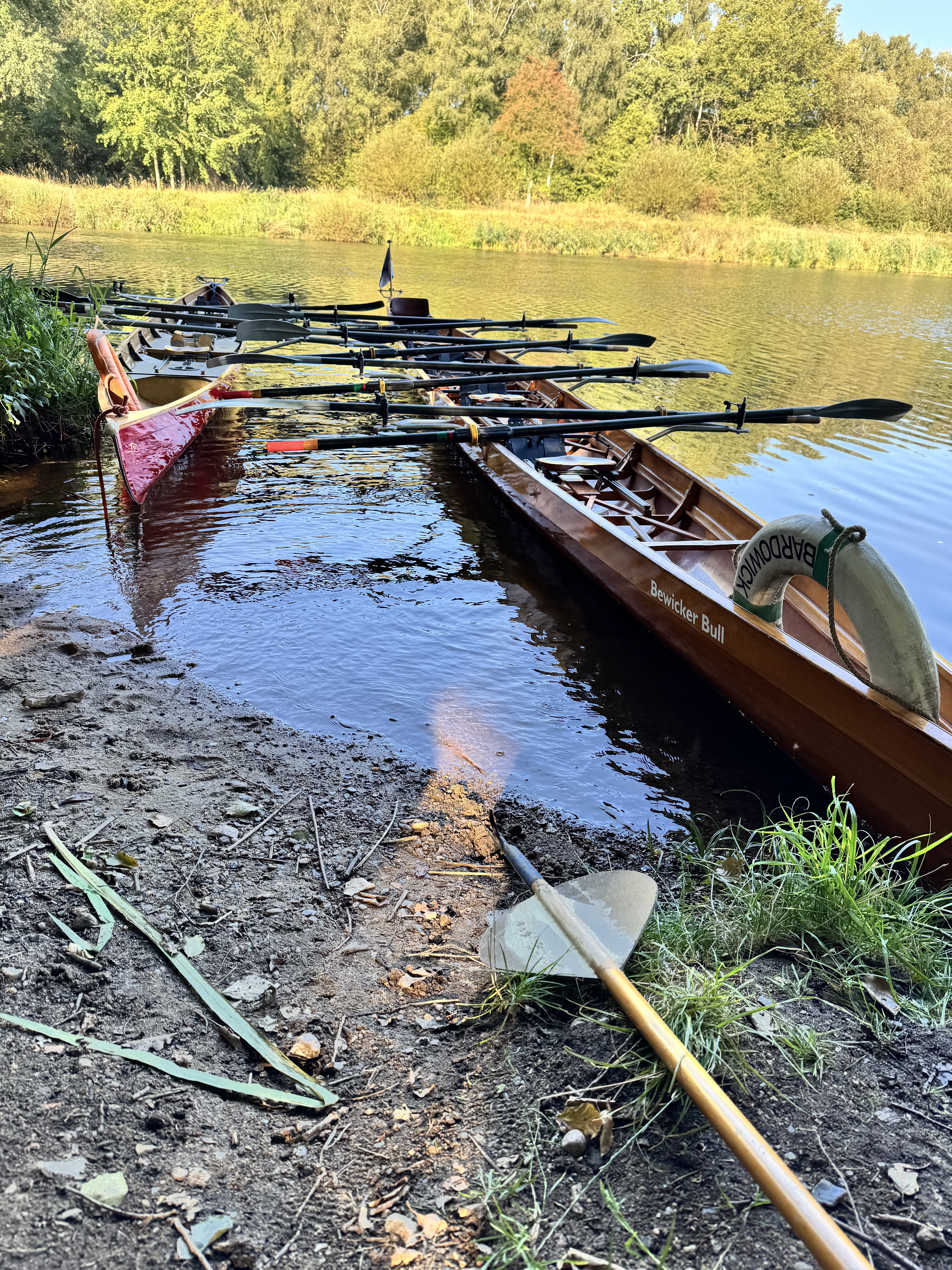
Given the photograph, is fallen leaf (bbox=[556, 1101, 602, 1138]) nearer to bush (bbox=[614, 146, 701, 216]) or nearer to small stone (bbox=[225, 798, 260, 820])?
small stone (bbox=[225, 798, 260, 820])

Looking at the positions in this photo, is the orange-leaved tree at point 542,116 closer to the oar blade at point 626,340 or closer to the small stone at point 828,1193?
the oar blade at point 626,340

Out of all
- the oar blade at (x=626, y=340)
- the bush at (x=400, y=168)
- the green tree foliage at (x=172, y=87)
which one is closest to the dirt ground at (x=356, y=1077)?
the oar blade at (x=626, y=340)

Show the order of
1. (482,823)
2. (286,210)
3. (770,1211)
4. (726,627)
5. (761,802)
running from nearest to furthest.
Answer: (770,1211), (482,823), (761,802), (726,627), (286,210)

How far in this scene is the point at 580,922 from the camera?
2.59 m

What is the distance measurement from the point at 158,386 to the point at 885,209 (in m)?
41.5

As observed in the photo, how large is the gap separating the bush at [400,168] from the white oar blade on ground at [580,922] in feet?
131

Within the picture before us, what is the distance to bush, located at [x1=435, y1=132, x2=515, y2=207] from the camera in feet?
128

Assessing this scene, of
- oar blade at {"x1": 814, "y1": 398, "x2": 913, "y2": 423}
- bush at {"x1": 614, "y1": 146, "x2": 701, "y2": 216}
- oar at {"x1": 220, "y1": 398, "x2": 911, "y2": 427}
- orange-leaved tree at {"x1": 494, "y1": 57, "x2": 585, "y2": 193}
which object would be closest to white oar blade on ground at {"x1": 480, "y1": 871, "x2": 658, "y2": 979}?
oar at {"x1": 220, "y1": 398, "x2": 911, "y2": 427}

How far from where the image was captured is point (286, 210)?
2898 cm

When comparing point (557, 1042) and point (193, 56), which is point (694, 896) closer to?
point (557, 1042)

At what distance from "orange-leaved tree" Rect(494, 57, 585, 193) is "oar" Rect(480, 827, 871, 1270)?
46196 millimetres

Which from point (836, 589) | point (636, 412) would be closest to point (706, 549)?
point (636, 412)

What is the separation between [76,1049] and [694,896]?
2.19 m

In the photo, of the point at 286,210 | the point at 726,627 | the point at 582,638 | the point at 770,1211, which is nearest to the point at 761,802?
the point at 726,627
